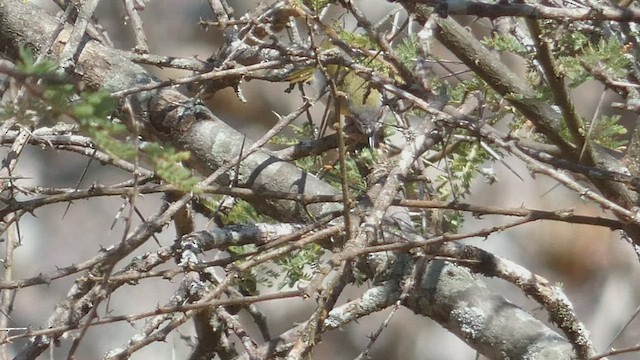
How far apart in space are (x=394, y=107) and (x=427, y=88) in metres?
0.21

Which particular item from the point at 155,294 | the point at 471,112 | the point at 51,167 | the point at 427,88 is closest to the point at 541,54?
the point at 427,88

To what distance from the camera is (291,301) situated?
13.1 ft

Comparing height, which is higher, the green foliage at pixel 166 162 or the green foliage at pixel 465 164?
the green foliage at pixel 465 164

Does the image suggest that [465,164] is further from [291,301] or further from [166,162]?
[291,301]

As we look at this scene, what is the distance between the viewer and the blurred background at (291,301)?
3.82m

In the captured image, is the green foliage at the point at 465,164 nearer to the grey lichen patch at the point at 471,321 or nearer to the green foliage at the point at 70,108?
the grey lichen patch at the point at 471,321

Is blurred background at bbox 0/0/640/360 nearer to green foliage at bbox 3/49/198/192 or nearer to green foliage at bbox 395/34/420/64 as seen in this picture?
green foliage at bbox 395/34/420/64

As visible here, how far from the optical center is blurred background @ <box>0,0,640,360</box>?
3822 millimetres

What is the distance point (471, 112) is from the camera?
61.6 inches

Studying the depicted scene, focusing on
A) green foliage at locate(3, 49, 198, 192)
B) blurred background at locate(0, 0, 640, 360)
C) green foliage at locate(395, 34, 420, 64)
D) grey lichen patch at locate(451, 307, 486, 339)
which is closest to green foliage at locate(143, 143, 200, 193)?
green foliage at locate(3, 49, 198, 192)

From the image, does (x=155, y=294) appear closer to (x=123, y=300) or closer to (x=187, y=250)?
(x=123, y=300)

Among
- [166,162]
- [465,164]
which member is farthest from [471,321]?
[166,162]

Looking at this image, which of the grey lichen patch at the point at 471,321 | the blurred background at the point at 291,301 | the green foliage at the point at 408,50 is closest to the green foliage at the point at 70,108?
the grey lichen patch at the point at 471,321

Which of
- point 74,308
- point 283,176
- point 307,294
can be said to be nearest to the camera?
point 307,294
